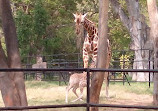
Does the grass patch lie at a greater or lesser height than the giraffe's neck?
lesser

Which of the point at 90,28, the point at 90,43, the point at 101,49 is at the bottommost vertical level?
the point at 101,49

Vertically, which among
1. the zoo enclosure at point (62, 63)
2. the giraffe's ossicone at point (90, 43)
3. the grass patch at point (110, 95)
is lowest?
the grass patch at point (110, 95)

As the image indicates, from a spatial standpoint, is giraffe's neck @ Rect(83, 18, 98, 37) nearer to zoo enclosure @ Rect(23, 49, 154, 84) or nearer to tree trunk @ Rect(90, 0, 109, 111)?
zoo enclosure @ Rect(23, 49, 154, 84)

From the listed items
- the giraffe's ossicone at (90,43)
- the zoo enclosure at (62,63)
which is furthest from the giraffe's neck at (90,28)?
the zoo enclosure at (62,63)

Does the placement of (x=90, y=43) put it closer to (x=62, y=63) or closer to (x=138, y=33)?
(x=62, y=63)

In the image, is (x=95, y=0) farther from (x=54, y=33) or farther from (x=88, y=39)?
(x=88, y=39)

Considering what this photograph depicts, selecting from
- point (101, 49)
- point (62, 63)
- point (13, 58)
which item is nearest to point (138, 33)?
point (62, 63)

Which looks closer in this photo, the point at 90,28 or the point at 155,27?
the point at 155,27

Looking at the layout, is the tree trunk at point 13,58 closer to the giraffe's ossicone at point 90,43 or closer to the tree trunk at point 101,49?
the tree trunk at point 101,49

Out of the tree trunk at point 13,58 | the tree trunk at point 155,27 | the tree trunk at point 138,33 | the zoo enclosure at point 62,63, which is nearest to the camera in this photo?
the tree trunk at point 13,58

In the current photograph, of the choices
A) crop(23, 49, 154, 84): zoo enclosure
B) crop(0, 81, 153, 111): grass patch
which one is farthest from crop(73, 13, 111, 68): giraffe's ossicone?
crop(23, 49, 154, 84): zoo enclosure

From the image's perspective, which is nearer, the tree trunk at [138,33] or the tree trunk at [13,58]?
the tree trunk at [13,58]

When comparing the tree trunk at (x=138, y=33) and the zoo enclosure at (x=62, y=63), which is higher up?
the tree trunk at (x=138, y=33)

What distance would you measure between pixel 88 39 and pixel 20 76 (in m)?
5.53
